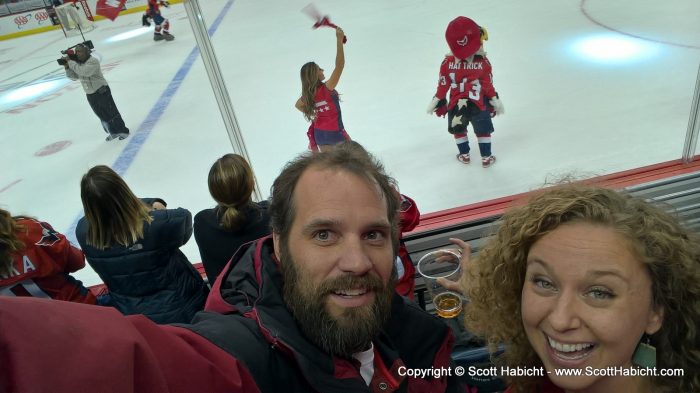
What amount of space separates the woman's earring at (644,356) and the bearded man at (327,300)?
15.8 inches

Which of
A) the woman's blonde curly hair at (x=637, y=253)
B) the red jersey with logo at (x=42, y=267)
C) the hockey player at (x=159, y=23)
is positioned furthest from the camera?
the hockey player at (x=159, y=23)

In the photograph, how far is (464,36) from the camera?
2.85m

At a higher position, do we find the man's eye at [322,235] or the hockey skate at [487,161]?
the man's eye at [322,235]

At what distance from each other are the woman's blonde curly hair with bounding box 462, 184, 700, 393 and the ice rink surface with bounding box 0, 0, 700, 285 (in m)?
1.22

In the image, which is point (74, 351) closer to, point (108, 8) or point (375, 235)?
point (375, 235)

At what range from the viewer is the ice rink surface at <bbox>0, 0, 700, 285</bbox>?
314cm

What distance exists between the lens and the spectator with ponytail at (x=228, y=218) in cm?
171

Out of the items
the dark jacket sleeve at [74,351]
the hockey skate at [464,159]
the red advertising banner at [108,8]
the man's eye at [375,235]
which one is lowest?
the hockey skate at [464,159]

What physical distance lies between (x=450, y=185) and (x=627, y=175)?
110 cm

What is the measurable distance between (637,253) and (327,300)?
2.12ft

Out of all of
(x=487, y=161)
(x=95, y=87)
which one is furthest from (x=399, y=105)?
(x=95, y=87)

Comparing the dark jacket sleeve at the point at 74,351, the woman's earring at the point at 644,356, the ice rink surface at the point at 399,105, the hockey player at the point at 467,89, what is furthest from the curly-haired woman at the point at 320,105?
the dark jacket sleeve at the point at 74,351

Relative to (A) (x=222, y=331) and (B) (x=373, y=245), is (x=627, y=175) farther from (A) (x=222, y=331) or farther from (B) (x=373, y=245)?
(A) (x=222, y=331)

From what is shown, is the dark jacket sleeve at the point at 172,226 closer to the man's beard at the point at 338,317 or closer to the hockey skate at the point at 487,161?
the man's beard at the point at 338,317
